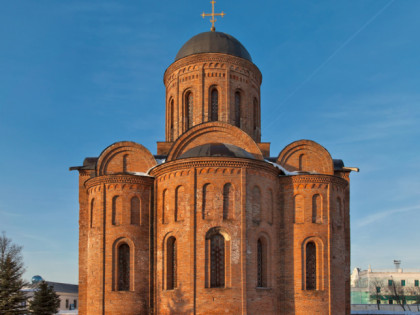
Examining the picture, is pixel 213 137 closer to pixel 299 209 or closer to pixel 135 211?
pixel 135 211

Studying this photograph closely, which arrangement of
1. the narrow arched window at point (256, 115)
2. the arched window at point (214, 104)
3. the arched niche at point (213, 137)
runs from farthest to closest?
the narrow arched window at point (256, 115), the arched window at point (214, 104), the arched niche at point (213, 137)

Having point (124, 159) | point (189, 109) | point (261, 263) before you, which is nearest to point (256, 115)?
point (189, 109)

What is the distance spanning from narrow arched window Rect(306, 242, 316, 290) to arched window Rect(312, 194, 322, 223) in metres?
0.83

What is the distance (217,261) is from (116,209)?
13.7 ft

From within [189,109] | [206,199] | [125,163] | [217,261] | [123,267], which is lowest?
[123,267]

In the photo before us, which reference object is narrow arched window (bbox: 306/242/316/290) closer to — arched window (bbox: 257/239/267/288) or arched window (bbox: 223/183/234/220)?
arched window (bbox: 257/239/267/288)

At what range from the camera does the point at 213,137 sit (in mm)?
19375

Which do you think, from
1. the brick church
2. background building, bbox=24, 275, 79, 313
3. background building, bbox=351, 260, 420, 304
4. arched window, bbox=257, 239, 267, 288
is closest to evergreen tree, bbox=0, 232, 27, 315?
the brick church

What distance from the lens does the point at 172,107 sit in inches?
878

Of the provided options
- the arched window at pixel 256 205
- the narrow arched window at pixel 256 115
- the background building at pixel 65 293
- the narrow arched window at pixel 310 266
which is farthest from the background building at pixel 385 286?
the arched window at pixel 256 205

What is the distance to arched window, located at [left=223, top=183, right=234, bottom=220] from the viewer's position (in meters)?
16.2

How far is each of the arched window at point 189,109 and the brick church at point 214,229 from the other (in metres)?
2.00

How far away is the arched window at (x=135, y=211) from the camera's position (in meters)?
17.8

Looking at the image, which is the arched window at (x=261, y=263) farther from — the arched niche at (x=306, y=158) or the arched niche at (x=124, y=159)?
the arched niche at (x=124, y=159)
